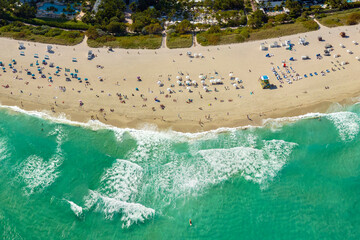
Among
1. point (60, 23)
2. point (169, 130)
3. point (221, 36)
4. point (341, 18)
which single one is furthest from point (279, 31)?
point (60, 23)

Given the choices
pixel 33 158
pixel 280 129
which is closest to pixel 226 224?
pixel 280 129

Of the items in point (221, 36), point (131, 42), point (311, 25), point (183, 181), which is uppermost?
point (311, 25)

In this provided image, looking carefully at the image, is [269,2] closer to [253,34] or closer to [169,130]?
[253,34]

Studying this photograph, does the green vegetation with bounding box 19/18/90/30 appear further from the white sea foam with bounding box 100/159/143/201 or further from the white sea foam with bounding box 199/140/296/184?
the white sea foam with bounding box 199/140/296/184

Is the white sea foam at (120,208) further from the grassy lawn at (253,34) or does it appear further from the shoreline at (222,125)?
the grassy lawn at (253,34)

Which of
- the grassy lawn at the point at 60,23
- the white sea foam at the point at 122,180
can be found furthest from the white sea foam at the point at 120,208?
the grassy lawn at the point at 60,23

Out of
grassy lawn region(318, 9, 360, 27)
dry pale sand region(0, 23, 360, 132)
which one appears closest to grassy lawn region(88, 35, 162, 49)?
dry pale sand region(0, 23, 360, 132)
